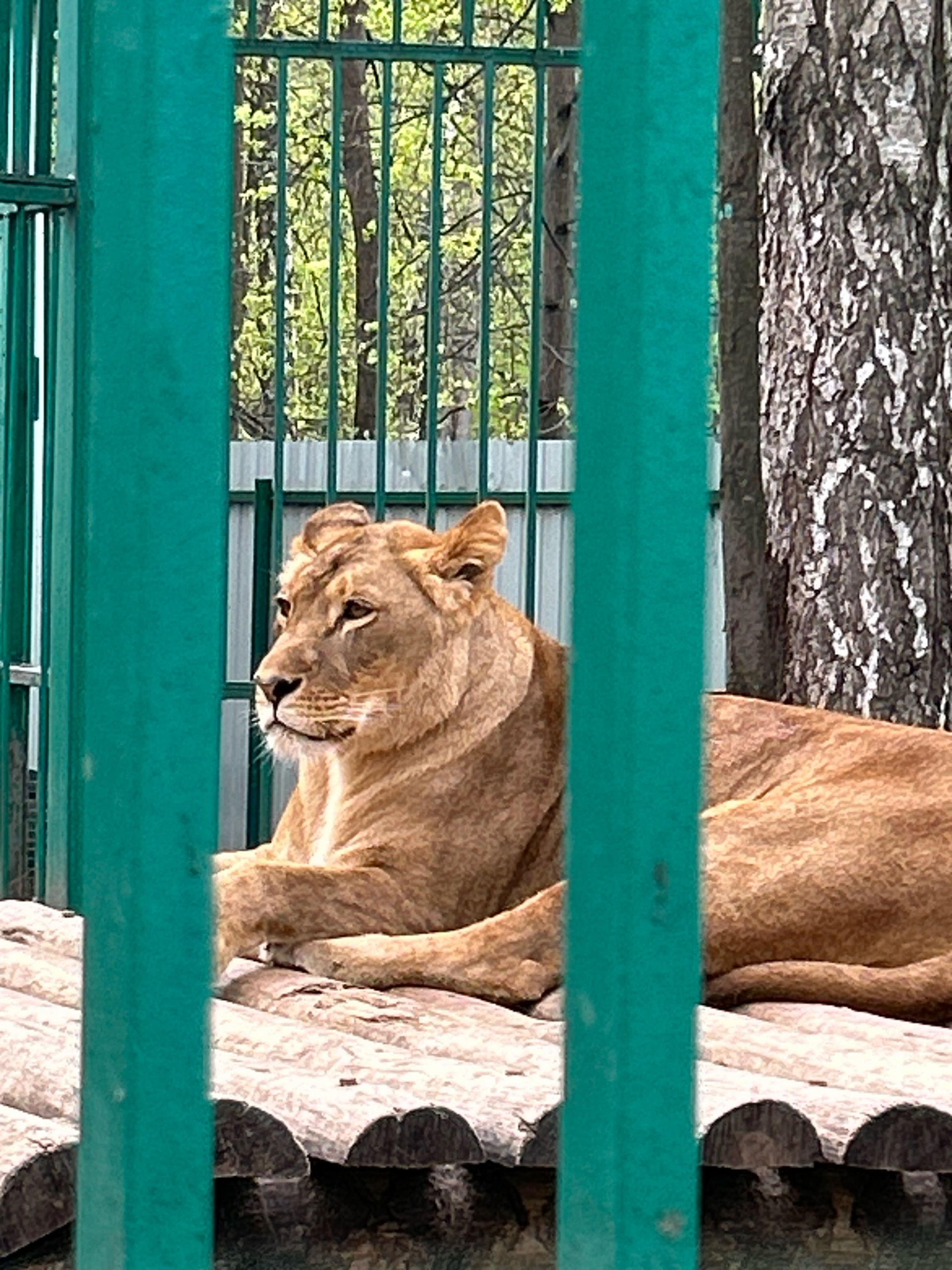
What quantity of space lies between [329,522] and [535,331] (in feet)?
6.98

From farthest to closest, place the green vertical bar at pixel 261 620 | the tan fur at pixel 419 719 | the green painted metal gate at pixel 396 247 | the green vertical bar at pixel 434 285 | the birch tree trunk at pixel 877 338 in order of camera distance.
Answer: the green vertical bar at pixel 261 620 < the green painted metal gate at pixel 396 247 < the green vertical bar at pixel 434 285 < the birch tree trunk at pixel 877 338 < the tan fur at pixel 419 719

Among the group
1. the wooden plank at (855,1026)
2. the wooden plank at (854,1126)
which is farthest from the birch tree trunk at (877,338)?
the wooden plank at (854,1126)

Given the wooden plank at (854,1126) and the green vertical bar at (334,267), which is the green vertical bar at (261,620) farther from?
the wooden plank at (854,1126)

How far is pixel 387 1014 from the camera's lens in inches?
147

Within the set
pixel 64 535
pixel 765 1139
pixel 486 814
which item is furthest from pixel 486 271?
pixel 765 1139

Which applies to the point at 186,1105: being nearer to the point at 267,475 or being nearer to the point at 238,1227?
the point at 238,1227

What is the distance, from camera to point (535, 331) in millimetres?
6906

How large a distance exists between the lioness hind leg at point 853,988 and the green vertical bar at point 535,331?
8.97ft

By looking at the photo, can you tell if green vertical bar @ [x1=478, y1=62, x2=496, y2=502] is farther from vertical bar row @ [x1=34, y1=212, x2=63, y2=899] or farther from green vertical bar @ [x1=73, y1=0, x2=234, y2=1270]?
green vertical bar @ [x1=73, y1=0, x2=234, y2=1270]

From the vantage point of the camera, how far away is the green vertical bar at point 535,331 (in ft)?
21.9

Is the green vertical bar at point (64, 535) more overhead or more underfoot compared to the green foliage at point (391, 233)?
more underfoot

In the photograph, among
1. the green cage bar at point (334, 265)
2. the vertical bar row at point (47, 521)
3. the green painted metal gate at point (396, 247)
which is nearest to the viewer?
the vertical bar row at point (47, 521)

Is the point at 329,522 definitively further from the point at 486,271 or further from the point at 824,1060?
the point at 486,271

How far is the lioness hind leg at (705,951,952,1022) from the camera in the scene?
12.7 ft
